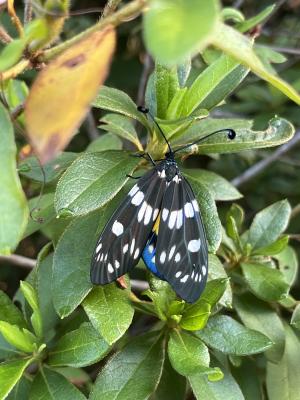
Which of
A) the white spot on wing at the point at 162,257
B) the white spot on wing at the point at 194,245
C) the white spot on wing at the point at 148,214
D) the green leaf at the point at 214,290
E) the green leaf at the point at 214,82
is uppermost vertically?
the green leaf at the point at 214,82

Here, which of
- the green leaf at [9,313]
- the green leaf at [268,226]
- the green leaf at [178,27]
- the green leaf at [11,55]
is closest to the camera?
the green leaf at [178,27]

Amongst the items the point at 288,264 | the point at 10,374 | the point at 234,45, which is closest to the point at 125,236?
the point at 10,374

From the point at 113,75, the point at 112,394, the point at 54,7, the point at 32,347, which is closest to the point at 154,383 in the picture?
the point at 112,394

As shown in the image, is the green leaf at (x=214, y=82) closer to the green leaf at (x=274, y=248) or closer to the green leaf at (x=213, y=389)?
the green leaf at (x=274, y=248)

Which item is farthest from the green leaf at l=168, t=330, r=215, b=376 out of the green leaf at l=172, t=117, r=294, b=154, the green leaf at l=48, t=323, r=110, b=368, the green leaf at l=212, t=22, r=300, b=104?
the green leaf at l=212, t=22, r=300, b=104

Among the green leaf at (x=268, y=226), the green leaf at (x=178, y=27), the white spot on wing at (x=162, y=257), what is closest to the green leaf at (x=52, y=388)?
the white spot on wing at (x=162, y=257)

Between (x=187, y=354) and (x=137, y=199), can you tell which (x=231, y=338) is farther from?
(x=137, y=199)
